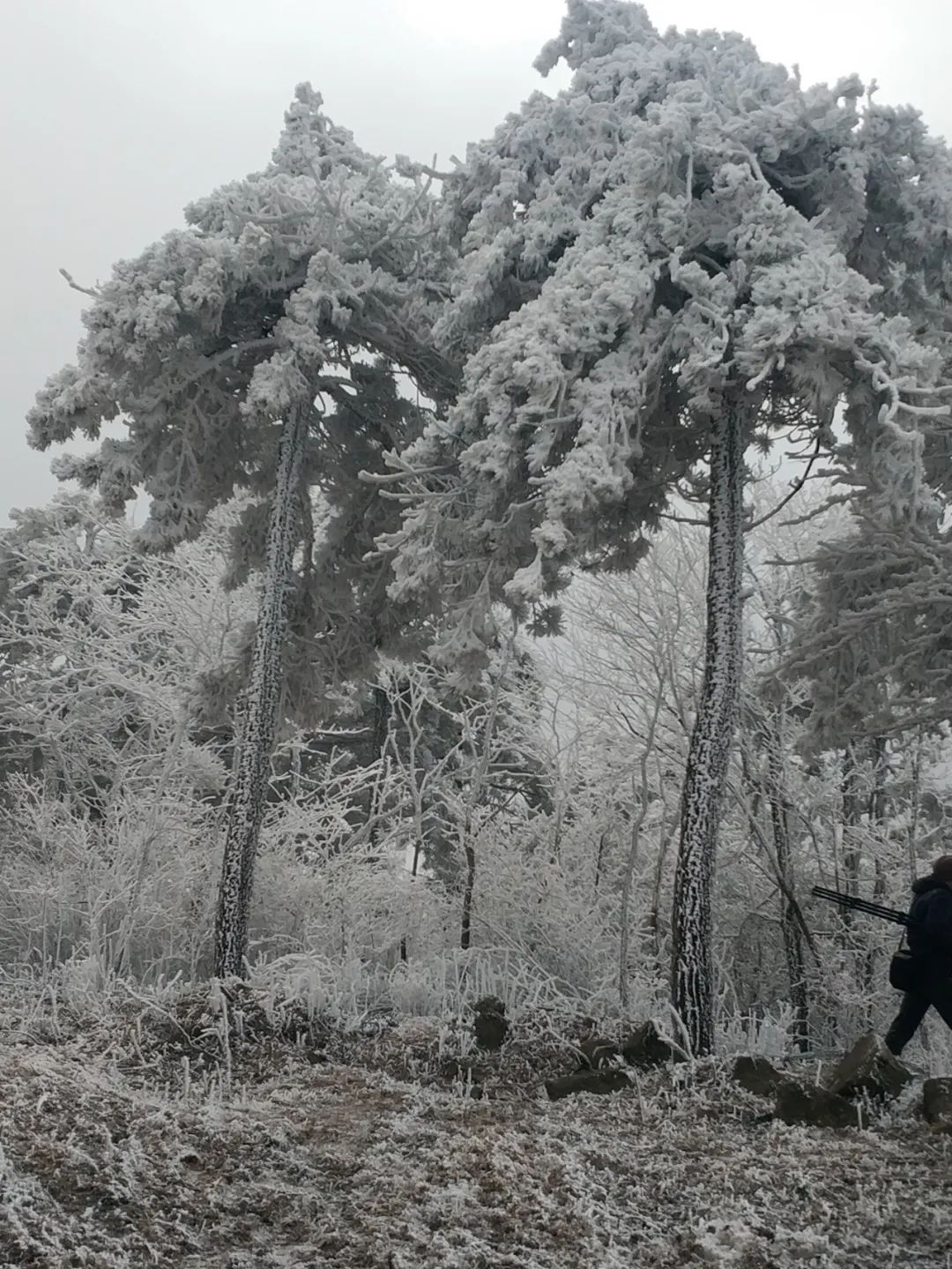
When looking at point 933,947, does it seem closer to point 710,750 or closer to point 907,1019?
point 907,1019

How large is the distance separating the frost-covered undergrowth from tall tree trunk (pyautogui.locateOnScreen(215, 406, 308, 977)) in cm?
270

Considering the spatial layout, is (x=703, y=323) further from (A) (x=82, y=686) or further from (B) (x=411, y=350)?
(A) (x=82, y=686)

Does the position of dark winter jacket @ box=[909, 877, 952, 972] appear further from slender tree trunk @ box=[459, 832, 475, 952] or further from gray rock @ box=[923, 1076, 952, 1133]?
slender tree trunk @ box=[459, 832, 475, 952]

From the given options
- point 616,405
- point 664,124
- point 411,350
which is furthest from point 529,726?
point 664,124

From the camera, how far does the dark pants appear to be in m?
6.15

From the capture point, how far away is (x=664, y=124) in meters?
7.30

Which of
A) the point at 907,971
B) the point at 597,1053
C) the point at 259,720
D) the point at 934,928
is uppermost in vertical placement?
the point at 259,720

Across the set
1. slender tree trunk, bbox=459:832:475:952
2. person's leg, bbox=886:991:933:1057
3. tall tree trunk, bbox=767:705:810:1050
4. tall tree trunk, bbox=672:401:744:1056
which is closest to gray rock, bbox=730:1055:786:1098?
tall tree trunk, bbox=672:401:744:1056

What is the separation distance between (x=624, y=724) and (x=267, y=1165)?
9.17 meters

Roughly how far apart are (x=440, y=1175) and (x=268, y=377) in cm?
725

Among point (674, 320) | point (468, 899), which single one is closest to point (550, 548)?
point (674, 320)

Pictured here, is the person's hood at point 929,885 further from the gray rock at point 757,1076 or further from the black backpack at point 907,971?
the gray rock at point 757,1076

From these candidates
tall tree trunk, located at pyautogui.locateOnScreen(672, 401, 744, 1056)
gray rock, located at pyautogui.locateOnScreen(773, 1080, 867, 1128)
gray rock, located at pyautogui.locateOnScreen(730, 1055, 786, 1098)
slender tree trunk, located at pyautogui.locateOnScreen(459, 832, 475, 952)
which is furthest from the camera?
slender tree trunk, located at pyautogui.locateOnScreen(459, 832, 475, 952)

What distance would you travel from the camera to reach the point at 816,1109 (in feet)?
17.9
